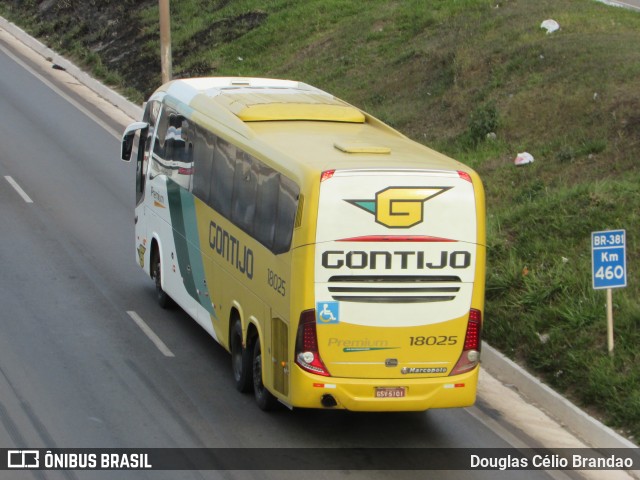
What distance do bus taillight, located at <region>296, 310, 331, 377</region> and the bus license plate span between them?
576 millimetres

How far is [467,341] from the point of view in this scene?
12539 mm

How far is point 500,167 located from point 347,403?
959 centimetres

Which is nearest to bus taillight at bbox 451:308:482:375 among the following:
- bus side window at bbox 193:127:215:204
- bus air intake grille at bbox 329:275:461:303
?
bus air intake grille at bbox 329:275:461:303

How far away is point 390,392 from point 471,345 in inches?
40.5

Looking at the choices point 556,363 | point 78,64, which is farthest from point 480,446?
point 78,64

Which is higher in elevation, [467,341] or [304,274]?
[304,274]

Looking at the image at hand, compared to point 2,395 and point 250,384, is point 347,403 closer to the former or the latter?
point 250,384

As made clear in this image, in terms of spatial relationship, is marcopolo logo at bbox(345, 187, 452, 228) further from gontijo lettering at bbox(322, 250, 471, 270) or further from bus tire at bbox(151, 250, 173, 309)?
bus tire at bbox(151, 250, 173, 309)

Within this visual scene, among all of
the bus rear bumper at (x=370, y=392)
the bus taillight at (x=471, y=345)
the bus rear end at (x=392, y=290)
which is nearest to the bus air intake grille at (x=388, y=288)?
the bus rear end at (x=392, y=290)

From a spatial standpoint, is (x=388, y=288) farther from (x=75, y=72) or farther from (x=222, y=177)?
(x=75, y=72)

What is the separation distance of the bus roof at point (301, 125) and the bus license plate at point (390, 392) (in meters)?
2.32

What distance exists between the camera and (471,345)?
41.3 feet

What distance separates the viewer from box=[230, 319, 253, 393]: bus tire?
1396cm

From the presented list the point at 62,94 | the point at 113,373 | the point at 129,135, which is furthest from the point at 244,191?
the point at 62,94
